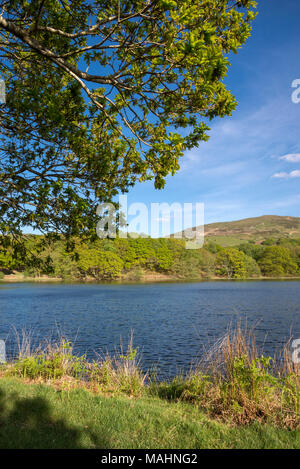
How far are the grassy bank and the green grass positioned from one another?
1 cm

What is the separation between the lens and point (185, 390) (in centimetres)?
711

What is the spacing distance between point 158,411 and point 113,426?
3.42 ft

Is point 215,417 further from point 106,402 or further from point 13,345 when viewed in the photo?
point 13,345

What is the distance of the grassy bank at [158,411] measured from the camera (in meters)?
4.73

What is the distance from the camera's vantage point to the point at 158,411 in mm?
5918

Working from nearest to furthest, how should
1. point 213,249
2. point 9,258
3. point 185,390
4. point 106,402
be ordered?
point 106,402 < point 185,390 < point 9,258 < point 213,249

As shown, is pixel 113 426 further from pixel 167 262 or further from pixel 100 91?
pixel 167 262

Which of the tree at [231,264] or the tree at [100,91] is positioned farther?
the tree at [231,264]

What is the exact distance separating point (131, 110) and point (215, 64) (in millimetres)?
2691

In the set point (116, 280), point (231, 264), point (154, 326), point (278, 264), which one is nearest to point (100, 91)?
point (154, 326)

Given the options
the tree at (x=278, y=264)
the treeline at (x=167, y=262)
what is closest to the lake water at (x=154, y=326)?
the treeline at (x=167, y=262)

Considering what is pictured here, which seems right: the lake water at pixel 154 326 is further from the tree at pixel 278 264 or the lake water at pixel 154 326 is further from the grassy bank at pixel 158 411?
the tree at pixel 278 264

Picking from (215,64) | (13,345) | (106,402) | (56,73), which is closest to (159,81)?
(215,64)

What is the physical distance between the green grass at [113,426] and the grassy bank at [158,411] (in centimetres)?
1
